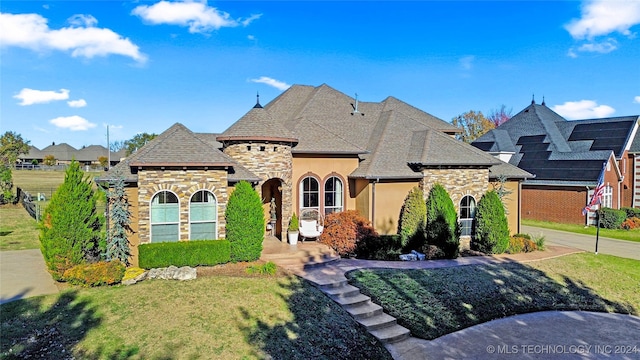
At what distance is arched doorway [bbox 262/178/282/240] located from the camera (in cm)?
1701

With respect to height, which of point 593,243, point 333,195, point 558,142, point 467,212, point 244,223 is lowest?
point 593,243

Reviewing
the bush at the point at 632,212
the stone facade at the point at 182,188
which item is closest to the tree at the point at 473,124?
the bush at the point at 632,212

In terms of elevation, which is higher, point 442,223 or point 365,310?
point 442,223

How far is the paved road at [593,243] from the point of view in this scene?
58.3 feet

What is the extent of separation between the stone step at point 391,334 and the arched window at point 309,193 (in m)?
8.28

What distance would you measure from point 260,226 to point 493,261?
30.3 feet

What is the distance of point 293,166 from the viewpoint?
54.8 feet

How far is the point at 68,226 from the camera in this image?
10.9 metres

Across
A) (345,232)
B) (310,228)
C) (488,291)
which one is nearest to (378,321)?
(488,291)

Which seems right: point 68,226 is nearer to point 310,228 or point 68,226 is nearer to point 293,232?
point 293,232

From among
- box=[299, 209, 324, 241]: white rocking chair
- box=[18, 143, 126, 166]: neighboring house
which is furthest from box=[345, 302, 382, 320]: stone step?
box=[18, 143, 126, 166]: neighboring house

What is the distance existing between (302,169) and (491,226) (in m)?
8.59

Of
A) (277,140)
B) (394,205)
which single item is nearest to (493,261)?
(394,205)

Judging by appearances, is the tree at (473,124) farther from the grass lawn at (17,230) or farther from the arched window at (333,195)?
the grass lawn at (17,230)
